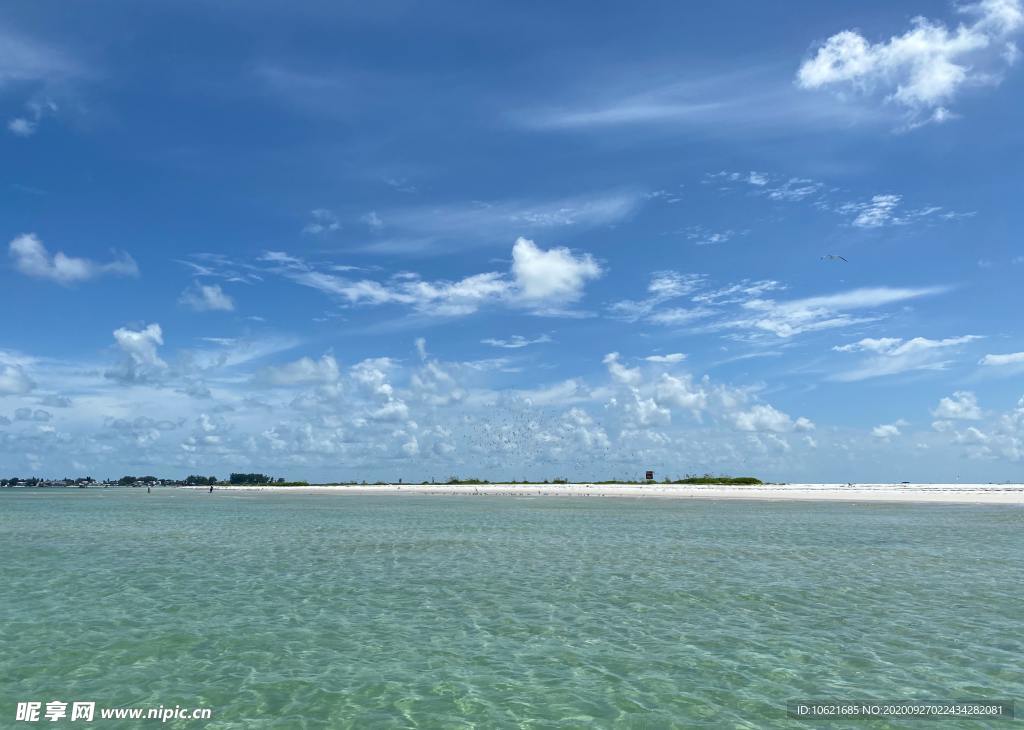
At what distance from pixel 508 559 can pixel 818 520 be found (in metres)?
38.7

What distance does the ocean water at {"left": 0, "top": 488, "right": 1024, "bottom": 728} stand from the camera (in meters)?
13.6

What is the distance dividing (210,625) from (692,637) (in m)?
13.2

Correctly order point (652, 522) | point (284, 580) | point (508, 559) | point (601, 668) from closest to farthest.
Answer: point (601, 668), point (284, 580), point (508, 559), point (652, 522)

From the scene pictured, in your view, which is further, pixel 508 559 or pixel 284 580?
pixel 508 559

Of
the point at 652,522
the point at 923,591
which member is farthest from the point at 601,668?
the point at 652,522

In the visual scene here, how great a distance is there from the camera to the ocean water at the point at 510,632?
1365cm

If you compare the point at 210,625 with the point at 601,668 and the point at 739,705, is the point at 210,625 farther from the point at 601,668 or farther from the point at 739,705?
the point at 739,705

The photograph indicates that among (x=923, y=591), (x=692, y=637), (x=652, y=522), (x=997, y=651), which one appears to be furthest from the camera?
(x=652, y=522)

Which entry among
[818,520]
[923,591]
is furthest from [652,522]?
[923,591]

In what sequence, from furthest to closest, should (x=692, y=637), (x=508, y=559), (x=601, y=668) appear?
(x=508, y=559) → (x=692, y=637) → (x=601, y=668)

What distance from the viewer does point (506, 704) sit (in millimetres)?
13477

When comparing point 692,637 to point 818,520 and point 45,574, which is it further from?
point 818,520

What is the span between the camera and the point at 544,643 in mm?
17812

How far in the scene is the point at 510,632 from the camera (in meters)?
19.0
